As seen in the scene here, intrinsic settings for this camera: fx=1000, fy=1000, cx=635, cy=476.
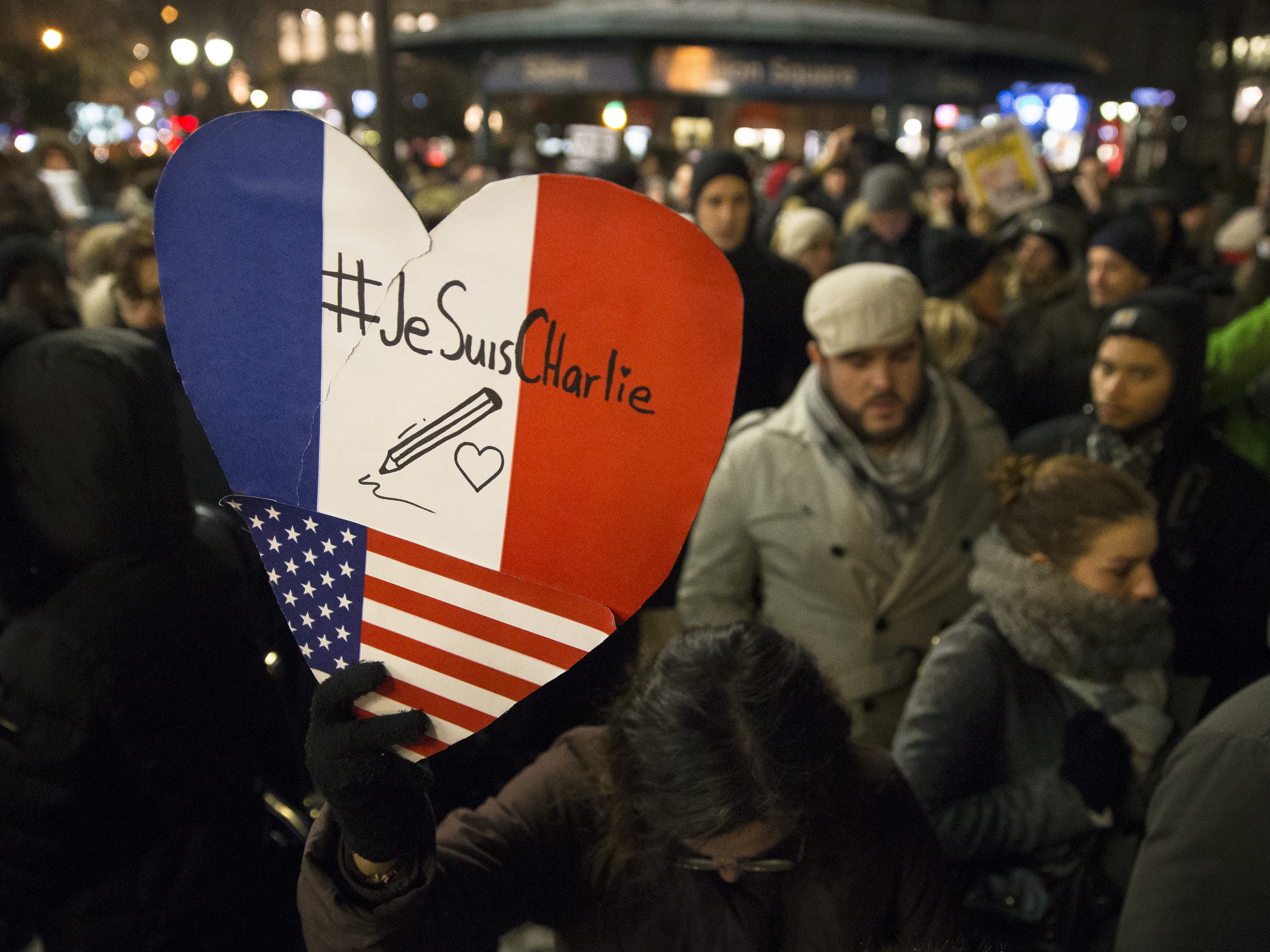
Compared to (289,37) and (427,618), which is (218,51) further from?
(289,37)

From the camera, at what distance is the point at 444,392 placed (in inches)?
38.7

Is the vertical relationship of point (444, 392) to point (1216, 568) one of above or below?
above

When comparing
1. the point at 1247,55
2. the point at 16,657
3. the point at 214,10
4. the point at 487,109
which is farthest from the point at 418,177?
the point at 1247,55

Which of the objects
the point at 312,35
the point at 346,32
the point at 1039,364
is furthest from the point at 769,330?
the point at 312,35

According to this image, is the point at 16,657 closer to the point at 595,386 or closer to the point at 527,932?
the point at 595,386

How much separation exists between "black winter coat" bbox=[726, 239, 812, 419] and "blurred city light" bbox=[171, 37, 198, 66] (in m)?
19.0

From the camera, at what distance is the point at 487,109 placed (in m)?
15.2

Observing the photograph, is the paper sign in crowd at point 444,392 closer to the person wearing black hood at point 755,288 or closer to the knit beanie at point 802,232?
the person wearing black hood at point 755,288

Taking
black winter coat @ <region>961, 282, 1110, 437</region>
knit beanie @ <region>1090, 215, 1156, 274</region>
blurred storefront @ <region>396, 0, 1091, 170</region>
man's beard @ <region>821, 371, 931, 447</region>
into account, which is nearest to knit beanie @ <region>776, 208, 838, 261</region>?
black winter coat @ <region>961, 282, 1110, 437</region>

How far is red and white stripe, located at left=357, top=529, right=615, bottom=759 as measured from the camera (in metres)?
1.02

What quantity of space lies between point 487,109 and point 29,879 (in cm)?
1500

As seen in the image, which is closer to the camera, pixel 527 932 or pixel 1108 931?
pixel 1108 931

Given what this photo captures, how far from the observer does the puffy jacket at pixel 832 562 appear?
2318 mm

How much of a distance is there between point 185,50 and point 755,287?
1929cm
